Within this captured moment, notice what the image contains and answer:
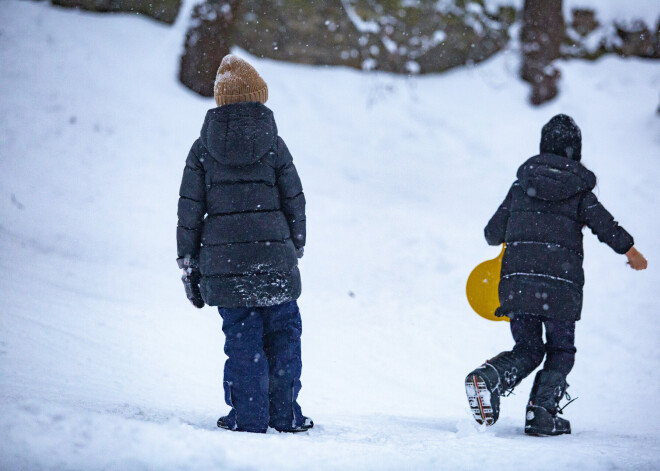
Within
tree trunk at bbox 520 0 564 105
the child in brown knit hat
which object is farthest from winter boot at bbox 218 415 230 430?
tree trunk at bbox 520 0 564 105

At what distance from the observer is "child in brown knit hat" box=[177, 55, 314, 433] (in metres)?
2.75

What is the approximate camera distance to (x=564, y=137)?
3.27 m

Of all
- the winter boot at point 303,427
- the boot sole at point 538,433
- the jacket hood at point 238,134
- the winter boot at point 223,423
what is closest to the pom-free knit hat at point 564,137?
the boot sole at point 538,433

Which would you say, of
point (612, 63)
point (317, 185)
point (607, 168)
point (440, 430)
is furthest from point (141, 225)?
point (612, 63)

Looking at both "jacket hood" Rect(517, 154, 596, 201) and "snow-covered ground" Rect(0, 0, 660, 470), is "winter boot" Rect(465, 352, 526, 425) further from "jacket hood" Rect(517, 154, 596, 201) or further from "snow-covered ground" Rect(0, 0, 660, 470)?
"jacket hood" Rect(517, 154, 596, 201)

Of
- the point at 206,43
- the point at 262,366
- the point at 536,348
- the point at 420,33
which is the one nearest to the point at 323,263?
the point at 536,348

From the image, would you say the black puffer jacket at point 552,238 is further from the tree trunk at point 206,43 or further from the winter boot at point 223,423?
the tree trunk at point 206,43

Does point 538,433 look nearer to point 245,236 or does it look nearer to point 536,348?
point 536,348

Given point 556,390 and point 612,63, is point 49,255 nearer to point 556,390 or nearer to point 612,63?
point 556,390

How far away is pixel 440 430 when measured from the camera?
123 inches

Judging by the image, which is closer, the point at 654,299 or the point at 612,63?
the point at 654,299

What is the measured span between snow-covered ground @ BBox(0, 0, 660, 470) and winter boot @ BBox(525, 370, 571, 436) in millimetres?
113

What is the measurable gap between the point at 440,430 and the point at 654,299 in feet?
11.0

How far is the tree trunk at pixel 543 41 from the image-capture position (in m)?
8.95
